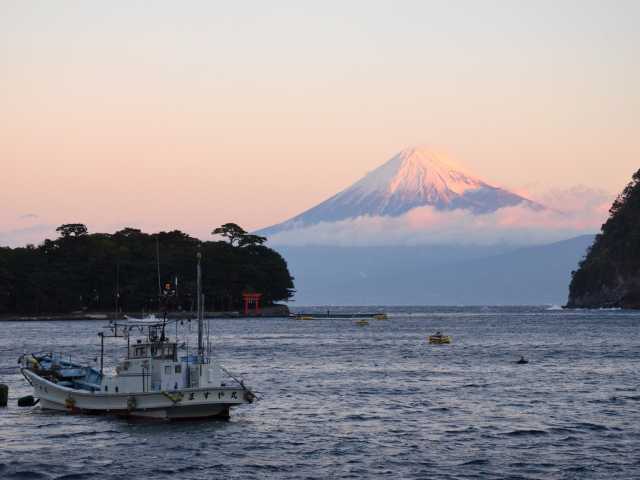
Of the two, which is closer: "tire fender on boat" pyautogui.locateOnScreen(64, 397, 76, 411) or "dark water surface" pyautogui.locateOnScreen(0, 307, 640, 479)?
"dark water surface" pyautogui.locateOnScreen(0, 307, 640, 479)

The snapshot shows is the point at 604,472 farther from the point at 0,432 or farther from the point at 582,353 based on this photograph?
the point at 582,353

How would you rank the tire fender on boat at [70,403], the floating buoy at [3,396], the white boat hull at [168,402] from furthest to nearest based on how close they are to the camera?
1. the floating buoy at [3,396]
2. the tire fender on boat at [70,403]
3. the white boat hull at [168,402]

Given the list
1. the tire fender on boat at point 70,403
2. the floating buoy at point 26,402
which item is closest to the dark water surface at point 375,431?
the tire fender on boat at point 70,403

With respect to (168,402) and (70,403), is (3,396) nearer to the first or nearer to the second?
(70,403)

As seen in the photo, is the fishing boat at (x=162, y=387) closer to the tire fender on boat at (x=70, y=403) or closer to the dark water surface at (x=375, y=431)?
the tire fender on boat at (x=70, y=403)

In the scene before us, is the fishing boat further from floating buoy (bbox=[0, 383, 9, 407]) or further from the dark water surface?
floating buoy (bbox=[0, 383, 9, 407])

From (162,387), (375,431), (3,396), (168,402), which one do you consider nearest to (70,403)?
(162,387)

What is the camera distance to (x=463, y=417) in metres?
59.2

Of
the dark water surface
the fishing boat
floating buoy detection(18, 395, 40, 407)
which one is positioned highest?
the fishing boat

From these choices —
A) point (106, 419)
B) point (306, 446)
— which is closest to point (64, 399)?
point (106, 419)

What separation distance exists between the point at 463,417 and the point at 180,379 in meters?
14.9

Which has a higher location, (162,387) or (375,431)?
(162,387)

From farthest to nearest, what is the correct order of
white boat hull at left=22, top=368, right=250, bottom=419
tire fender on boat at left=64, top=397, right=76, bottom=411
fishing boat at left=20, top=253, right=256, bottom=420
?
1. tire fender on boat at left=64, top=397, right=76, bottom=411
2. fishing boat at left=20, top=253, right=256, bottom=420
3. white boat hull at left=22, top=368, right=250, bottom=419

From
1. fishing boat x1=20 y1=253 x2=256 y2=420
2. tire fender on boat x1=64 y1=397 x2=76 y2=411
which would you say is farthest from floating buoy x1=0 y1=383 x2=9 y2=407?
fishing boat x1=20 y1=253 x2=256 y2=420
